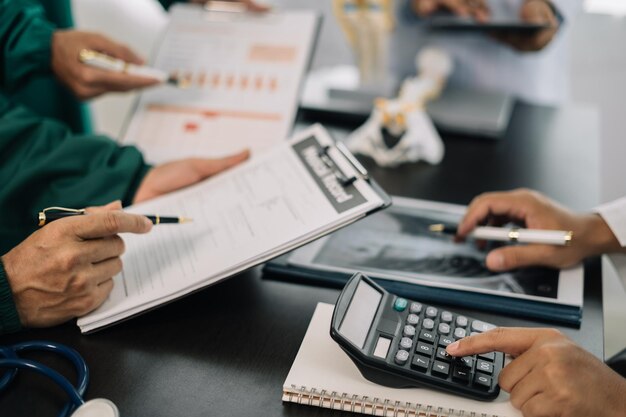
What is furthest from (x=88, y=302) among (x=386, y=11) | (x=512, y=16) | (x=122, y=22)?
(x=122, y=22)

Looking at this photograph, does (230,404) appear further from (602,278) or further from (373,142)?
(373,142)

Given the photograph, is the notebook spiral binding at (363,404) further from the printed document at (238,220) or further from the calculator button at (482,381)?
the printed document at (238,220)

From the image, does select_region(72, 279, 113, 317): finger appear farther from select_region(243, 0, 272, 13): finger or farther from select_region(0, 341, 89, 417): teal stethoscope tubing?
select_region(243, 0, 272, 13): finger

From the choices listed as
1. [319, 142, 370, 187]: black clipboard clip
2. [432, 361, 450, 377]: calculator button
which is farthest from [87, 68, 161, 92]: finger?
[432, 361, 450, 377]: calculator button

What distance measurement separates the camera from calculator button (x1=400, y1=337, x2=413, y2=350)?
68 cm

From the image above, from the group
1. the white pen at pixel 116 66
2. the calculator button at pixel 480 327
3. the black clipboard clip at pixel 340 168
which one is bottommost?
the white pen at pixel 116 66

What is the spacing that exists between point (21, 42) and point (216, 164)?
538mm

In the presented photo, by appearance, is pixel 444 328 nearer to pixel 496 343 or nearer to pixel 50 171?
pixel 496 343

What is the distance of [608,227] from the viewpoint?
0.91m

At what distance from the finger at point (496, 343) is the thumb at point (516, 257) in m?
0.22

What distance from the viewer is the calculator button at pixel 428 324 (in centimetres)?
72

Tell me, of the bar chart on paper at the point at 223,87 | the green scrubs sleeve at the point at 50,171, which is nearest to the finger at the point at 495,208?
the bar chart on paper at the point at 223,87

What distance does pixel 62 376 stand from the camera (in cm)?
67

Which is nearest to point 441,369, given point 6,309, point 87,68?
point 6,309
